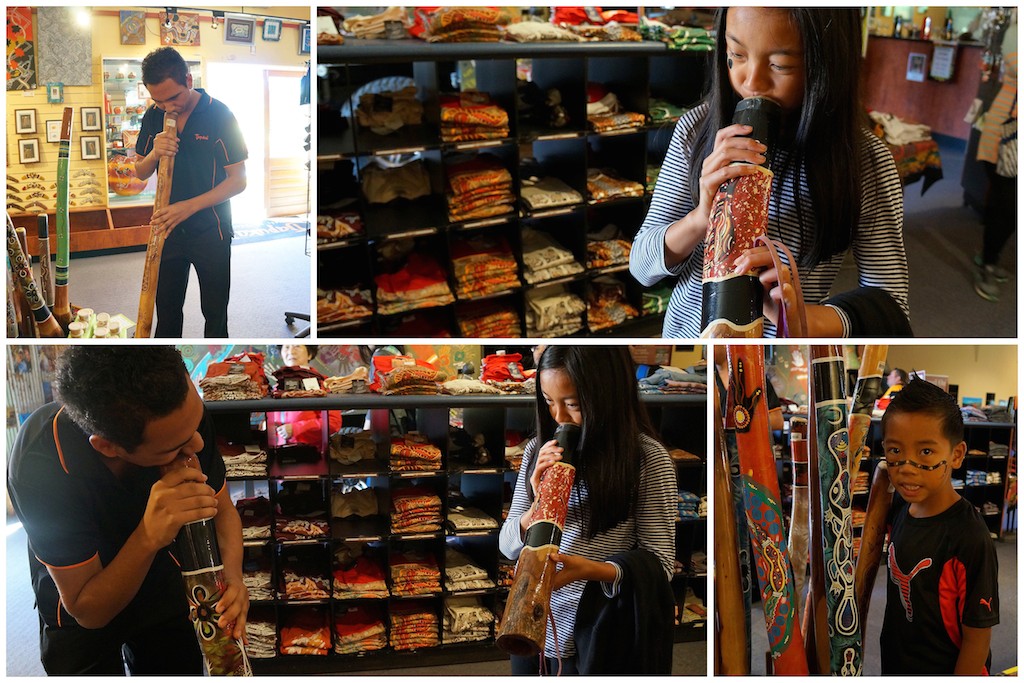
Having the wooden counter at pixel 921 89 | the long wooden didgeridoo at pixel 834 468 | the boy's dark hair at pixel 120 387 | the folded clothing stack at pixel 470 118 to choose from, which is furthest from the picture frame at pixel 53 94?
A: the wooden counter at pixel 921 89

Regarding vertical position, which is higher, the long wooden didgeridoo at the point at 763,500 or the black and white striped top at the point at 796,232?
the black and white striped top at the point at 796,232

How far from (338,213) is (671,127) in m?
1.63

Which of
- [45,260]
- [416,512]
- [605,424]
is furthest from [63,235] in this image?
[605,424]

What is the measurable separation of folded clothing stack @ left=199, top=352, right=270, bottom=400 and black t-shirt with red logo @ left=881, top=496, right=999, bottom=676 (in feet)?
5.49

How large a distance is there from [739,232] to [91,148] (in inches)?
63.1

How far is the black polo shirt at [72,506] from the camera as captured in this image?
185 cm

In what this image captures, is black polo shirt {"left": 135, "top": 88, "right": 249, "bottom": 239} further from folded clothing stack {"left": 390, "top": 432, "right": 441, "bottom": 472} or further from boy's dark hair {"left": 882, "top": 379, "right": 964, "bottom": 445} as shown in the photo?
boy's dark hair {"left": 882, "top": 379, "right": 964, "bottom": 445}

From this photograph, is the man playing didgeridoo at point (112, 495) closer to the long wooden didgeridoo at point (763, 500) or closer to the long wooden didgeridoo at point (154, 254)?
the long wooden didgeridoo at point (154, 254)

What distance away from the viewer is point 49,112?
6.47 ft

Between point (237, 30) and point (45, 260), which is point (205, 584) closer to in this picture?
point (45, 260)

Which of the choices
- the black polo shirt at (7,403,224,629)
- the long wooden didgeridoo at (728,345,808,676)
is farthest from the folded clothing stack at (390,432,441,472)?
the long wooden didgeridoo at (728,345,808,676)

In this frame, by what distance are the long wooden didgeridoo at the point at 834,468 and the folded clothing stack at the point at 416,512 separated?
1038mm

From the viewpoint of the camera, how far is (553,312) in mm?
3828

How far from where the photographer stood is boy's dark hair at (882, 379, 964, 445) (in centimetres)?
191
